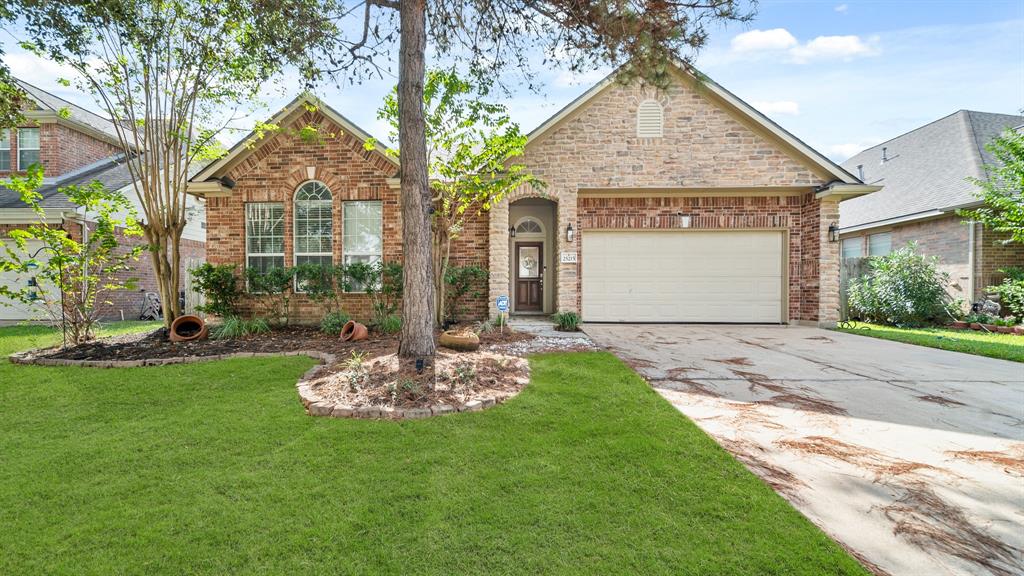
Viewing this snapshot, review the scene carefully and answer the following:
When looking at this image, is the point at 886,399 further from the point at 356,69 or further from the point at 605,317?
the point at 356,69

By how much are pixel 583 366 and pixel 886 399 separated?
118 inches

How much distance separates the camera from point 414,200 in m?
4.47

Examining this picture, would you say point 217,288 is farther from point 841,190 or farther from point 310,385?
point 841,190

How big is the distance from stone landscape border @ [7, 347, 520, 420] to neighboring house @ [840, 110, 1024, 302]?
13146mm

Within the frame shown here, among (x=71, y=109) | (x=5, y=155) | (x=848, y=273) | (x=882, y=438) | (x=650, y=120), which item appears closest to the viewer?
(x=882, y=438)

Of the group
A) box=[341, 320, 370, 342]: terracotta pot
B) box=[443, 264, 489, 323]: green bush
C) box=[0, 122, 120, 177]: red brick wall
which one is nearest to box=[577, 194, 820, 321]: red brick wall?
box=[443, 264, 489, 323]: green bush

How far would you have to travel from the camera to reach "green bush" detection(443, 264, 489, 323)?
8.84 m

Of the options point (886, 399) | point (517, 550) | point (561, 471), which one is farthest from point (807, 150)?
point (517, 550)

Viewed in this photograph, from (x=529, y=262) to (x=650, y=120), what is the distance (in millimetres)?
4485

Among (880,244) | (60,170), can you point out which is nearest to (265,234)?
(60,170)

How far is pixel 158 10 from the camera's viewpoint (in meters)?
6.42

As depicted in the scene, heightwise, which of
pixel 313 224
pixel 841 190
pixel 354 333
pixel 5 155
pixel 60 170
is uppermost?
pixel 5 155

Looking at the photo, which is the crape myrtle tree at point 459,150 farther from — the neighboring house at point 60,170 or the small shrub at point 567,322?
the neighboring house at point 60,170

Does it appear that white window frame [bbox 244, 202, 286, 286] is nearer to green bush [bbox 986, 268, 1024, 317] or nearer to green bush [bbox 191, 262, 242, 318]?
green bush [bbox 191, 262, 242, 318]
